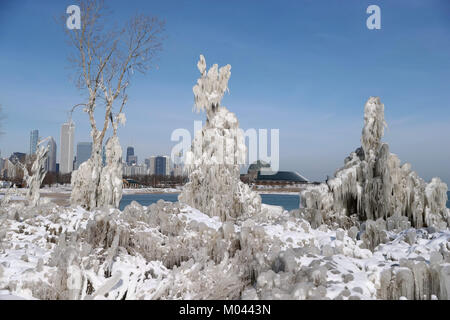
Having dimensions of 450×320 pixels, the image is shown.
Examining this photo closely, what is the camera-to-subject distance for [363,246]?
629 cm

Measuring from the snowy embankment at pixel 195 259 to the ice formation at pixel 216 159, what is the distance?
125 inches

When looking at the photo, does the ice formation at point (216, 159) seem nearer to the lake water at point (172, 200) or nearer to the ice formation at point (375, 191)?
the ice formation at point (375, 191)

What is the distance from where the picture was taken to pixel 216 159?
11.1 meters

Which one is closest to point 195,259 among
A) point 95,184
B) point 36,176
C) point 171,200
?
point 95,184

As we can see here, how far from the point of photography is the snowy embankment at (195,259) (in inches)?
161

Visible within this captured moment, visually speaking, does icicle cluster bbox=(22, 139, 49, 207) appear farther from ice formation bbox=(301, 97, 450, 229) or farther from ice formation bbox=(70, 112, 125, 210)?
ice formation bbox=(301, 97, 450, 229)

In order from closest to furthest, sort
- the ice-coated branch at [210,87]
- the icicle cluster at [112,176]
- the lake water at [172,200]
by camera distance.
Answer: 1. the icicle cluster at [112,176]
2. the ice-coated branch at [210,87]
3. the lake water at [172,200]

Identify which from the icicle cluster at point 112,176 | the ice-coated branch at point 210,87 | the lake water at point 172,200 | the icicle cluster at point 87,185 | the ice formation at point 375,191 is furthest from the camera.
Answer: the lake water at point 172,200

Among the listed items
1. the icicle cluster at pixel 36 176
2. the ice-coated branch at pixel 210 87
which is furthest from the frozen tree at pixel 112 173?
the ice-coated branch at pixel 210 87

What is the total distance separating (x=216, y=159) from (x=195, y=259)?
596cm

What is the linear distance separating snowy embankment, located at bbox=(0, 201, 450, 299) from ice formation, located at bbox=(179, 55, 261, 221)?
10.4 ft

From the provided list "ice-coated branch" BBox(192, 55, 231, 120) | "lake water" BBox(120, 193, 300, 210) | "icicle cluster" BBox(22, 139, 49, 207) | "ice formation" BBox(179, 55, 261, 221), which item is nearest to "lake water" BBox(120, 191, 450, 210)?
"lake water" BBox(120, 193, 300, 210)

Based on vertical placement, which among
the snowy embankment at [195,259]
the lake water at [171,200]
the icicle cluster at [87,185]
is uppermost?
the icicle cluster at [87,185]
